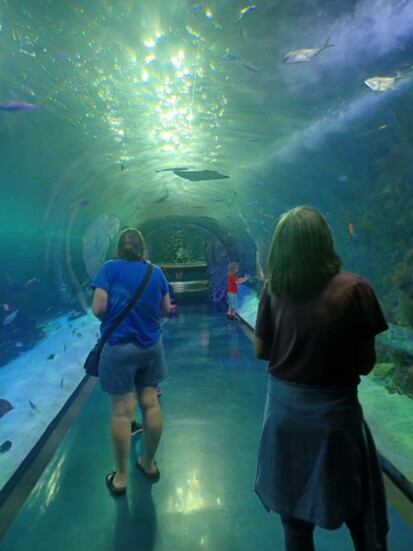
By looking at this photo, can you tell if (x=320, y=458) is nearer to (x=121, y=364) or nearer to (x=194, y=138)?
(x=121, y=364)

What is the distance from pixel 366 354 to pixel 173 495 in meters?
2.38

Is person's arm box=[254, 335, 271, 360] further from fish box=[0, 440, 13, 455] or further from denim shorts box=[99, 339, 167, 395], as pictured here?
fish box=[0, 440, 13, 455]

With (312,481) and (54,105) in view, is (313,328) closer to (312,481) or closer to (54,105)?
→ (312,481)

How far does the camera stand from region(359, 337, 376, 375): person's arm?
152cm

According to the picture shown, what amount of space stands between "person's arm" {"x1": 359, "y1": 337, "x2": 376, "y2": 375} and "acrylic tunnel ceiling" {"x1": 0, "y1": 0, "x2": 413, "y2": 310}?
346cm

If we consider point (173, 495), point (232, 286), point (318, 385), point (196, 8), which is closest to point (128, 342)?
point (173, 495)

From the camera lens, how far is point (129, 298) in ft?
8.92

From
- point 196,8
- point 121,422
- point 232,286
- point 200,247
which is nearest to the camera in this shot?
point 121,422

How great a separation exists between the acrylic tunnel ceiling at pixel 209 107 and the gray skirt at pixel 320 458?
145 inches

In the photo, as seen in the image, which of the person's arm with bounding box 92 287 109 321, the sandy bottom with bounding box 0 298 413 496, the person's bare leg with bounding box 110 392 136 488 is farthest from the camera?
the sandy bottom with bounding box 0 298 413 496

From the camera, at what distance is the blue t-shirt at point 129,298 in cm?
270

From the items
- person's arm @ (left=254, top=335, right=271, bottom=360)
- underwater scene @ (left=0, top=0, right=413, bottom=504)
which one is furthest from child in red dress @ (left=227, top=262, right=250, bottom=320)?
person's arm @ (left=254, top=335, right=271, bottom=360)

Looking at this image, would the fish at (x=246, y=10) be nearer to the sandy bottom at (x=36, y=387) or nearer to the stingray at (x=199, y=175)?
the sandy bottom at (x=36, y=387)

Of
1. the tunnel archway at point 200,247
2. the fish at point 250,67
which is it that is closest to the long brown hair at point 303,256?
the fish at point 250,67
